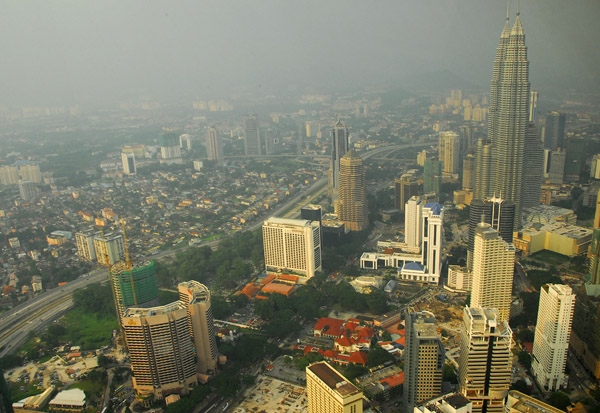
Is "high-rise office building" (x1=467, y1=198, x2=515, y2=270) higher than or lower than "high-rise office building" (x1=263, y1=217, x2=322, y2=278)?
higher

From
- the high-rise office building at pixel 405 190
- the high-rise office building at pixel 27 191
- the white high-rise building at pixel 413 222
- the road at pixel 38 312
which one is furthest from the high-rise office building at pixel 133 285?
the high-rise office building at pixel 27 191

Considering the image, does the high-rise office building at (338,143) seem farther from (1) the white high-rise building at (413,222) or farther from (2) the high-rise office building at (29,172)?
(2) the high-rise office building at (29,172)

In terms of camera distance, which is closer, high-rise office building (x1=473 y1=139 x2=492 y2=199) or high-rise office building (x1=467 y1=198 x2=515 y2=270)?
high-rise office building (x1=467 y1=198 x2=515 y2=270)

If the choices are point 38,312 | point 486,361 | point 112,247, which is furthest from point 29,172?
point 486,361

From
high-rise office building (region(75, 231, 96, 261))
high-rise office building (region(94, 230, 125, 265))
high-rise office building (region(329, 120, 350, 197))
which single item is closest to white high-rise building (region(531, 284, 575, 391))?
high-rise office building (region(329, 120, 350, 197))

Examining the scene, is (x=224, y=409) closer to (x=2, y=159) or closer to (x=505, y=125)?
(x=505, y=125)

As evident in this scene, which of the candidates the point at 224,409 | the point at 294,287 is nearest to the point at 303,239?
the point at 294,287

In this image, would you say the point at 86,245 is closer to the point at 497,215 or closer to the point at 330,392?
the point at 330,392

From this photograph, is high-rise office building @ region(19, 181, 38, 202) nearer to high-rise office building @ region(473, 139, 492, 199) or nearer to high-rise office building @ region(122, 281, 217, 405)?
high-rise office building @ region(122, 281, 217, 405)
